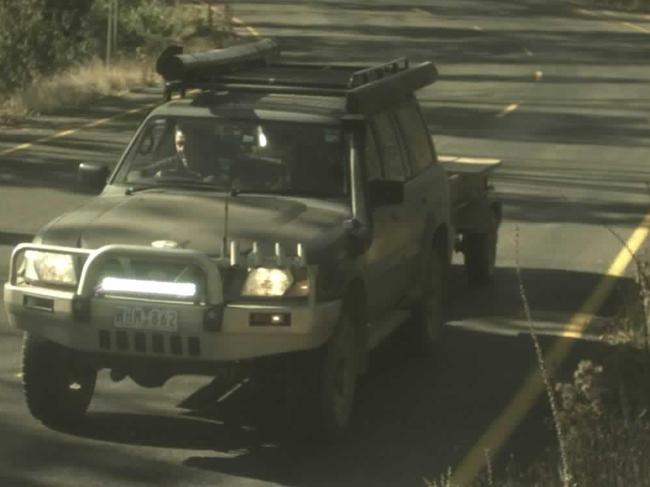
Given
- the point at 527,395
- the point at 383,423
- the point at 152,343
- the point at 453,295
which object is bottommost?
the point at 453,295

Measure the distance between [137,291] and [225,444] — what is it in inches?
39.9

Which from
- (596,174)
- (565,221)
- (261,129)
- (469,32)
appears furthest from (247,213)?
(469,32)

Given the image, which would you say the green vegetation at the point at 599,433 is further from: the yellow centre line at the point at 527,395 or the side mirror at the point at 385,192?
the side mirror at the point at 385,192

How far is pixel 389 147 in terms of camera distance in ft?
37.6

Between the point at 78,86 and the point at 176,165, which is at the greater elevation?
the point at 176,165

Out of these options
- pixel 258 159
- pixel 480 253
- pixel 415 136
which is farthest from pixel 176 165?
pixel 480 253

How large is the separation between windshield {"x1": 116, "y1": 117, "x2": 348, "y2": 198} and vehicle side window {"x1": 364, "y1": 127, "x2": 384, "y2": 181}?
214 mm

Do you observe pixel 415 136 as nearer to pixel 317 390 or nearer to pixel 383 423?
pixel 383 423

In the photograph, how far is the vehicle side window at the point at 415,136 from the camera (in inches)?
471

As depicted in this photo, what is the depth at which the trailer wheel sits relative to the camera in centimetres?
1503

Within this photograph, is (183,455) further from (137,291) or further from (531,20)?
(531,20)

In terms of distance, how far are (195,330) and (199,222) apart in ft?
2.65

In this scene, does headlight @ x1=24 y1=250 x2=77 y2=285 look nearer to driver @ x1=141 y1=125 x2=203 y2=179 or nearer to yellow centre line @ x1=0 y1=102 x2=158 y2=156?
driver @ x1=141 y1=125 x2=203 y2=179

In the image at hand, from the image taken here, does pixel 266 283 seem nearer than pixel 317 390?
Yes
